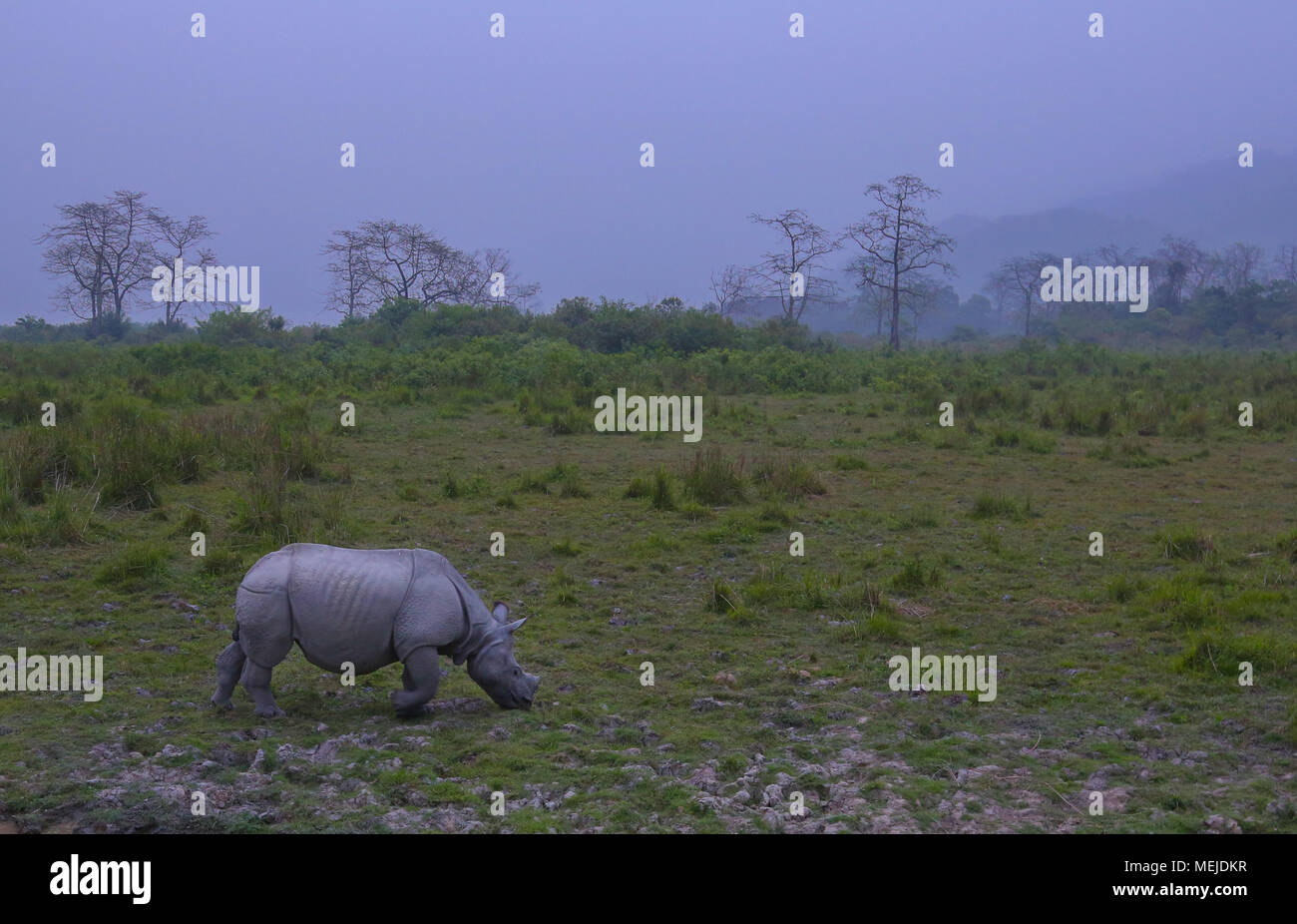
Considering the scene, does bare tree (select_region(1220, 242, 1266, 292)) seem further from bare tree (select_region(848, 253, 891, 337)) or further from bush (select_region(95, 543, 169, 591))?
bush (select_region(95, 543, 169, 591))

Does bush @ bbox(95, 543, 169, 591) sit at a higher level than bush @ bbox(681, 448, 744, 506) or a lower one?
lower

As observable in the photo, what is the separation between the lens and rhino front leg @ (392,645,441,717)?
6.12 m

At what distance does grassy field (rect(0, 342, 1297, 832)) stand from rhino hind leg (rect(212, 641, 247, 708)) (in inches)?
3.3

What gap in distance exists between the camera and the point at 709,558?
10398 millimetres

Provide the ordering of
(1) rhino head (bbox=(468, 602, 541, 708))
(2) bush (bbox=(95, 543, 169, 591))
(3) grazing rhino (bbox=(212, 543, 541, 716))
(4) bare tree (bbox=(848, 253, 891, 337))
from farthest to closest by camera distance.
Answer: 1. (4) bare tree (bbox=(848, 253, 891, 337))
2. (2) bush (bbox=(95, 543, 169, 591))
3. (1) rhino head (bbox=(468, 602, 541, 708))
4. (3) grazing rhino (bbox=(212, 543, 541, 716))

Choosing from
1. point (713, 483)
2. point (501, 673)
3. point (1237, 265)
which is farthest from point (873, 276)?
point (1237, 265)

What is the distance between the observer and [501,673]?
628 centimetres

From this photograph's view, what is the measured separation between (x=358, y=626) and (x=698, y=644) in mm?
2615

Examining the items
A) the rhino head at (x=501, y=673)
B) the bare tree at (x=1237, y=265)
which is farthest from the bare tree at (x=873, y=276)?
the rhino head at (x=501, y=673)

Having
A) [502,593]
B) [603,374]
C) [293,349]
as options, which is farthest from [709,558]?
[293,349]

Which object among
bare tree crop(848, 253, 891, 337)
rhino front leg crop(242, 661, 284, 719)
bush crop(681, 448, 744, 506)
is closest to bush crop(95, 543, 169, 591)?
rhino front leg crop(242, 661, 284, 719)

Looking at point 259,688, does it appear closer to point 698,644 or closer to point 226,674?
point 226,674

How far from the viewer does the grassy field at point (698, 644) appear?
5047 millimetres

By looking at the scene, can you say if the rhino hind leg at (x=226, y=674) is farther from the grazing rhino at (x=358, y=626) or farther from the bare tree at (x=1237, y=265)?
the bare tree at (x=1237, y=265)
